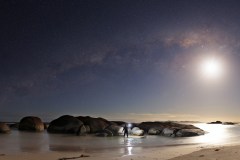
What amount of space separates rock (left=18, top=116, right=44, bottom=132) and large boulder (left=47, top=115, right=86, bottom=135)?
4.29 m

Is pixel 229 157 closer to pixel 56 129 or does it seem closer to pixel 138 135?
pixel 138 135

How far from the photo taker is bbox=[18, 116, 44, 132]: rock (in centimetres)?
5548

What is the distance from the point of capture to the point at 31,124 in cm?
5597

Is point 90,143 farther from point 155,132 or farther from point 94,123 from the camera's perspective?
point 94,123

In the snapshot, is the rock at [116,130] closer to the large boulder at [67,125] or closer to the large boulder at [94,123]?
the large boulder at [67,125]

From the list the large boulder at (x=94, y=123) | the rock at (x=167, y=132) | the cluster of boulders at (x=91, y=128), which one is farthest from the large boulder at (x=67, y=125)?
the rock at (x=167, y=132)

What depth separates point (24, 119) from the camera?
57562mm

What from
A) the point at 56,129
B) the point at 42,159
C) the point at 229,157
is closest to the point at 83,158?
the point at 42,159

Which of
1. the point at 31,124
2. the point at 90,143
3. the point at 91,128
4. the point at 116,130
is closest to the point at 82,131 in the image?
the point at 91,128

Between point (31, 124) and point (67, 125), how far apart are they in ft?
32.2

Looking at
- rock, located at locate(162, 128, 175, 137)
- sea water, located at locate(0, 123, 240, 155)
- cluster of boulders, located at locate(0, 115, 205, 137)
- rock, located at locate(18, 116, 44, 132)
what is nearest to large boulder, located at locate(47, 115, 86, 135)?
cluster of boulders, located at locate(0, 115, 205, 137)

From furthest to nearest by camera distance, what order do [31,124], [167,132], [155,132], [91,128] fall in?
[31,124], [91,128], [155,132], [167,132]

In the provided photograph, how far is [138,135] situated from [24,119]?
2507 centimetres

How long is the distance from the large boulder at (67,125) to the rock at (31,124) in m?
4.29
